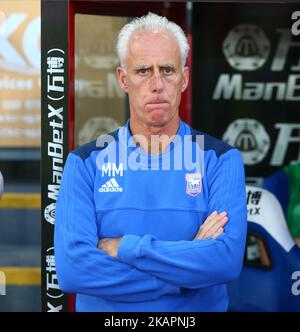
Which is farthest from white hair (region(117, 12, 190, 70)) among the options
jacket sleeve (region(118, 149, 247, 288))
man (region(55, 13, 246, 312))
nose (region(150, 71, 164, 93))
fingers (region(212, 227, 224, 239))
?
fingers (region(212, 227, 224, 239))

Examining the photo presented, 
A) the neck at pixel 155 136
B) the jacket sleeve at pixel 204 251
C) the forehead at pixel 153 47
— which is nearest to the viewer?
the jacket sleeve at pixel 204 251

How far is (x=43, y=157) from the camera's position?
349 cm

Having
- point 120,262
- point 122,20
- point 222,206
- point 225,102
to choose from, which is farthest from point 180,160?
point 225,102

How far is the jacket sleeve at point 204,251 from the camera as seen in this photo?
9.78 ft

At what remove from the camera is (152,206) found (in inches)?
124

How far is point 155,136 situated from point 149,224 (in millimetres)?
391

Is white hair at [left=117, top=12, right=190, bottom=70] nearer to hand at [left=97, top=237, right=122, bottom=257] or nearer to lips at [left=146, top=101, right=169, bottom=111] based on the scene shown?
lips at [left=146, top=101, right=169, bottom=111]

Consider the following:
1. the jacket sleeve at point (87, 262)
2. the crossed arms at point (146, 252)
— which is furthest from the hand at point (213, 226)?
the jacket sleeve at point (87, 262)

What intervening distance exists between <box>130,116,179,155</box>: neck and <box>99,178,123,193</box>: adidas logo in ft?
0.69

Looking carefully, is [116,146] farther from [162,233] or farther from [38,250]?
[38,250]

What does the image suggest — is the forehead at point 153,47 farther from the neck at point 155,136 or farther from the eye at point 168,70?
the neck at point 155,136

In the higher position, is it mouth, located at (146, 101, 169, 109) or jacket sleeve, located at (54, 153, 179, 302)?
mouth, located at (146, 101, 169, 109)

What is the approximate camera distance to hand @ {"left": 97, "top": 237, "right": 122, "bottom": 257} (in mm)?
3080

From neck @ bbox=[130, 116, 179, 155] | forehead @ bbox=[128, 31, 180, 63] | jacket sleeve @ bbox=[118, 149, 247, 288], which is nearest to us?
jacket sleeve @ bbox=[118, 149, 247, 288]
